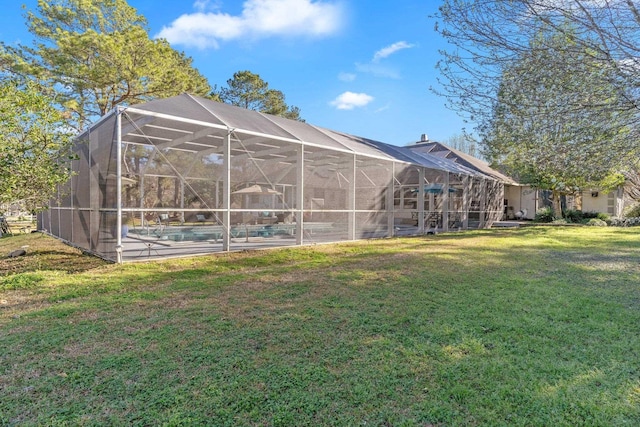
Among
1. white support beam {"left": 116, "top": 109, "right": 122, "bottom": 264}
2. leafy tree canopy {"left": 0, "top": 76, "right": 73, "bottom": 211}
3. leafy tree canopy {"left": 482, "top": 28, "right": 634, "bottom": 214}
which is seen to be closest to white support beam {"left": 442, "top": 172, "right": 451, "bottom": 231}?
leafy tree canopy {"left": 482, "top": 28, "right": 634, "bottom": 214}

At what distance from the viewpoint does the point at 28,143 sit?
18.8 feet

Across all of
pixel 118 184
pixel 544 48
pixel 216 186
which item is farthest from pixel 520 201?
pixel 118 184

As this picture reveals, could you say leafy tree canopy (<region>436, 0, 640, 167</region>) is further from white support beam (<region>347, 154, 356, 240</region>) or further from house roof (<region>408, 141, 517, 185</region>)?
house roof (<region>408, 141, 517, 185</region>)

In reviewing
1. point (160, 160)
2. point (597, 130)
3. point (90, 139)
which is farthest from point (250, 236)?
point (597, 130)

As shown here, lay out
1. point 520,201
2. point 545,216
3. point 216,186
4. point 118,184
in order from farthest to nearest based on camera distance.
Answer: point 520,201, point 545,216, point 216,186, point 118,184

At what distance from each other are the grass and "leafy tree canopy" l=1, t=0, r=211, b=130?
13450 mm

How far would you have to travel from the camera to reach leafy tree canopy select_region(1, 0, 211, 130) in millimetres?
15078

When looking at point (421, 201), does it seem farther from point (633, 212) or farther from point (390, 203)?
point (633, 212)

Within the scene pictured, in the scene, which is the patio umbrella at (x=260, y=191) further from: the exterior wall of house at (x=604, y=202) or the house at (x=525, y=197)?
the exterior wall of house at (x=604, y=202)

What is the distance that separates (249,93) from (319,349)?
25.0m

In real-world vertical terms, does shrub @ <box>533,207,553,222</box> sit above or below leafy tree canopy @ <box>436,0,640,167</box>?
below

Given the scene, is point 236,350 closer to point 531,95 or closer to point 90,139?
point 531,95

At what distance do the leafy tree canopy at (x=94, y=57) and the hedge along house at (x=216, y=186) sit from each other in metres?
6.73

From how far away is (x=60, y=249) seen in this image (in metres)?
8.88
